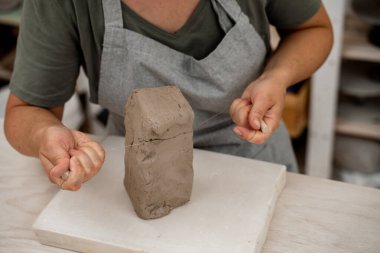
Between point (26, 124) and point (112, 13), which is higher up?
point (112, 13)

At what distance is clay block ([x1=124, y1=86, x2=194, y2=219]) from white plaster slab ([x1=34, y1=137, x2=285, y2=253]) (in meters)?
0.03

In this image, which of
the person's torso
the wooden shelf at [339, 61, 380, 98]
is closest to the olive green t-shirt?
the person's torso

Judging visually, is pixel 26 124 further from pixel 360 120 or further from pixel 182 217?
pixel 360 120

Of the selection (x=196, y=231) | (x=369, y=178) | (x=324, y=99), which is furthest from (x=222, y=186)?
(x=369, y=178)

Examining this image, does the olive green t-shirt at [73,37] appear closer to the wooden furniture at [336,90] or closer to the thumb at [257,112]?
the thumb at [257,112]

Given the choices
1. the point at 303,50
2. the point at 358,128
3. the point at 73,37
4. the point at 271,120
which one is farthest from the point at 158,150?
the point at 358,128

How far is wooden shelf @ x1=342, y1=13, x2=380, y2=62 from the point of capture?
1679 mm

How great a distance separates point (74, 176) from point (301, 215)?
1.23 ft

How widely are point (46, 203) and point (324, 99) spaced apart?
1.22 meters

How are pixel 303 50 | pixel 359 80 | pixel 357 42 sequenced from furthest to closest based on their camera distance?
1. pixel 359 80
2. pixel 357 42
3. pixel 303 50

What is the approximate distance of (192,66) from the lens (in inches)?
36.8

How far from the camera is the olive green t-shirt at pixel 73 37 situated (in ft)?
2.86

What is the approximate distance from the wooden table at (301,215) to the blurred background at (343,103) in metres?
0.92

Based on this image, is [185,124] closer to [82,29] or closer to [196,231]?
[196,231]
